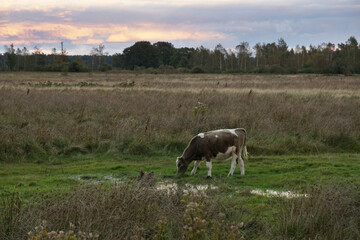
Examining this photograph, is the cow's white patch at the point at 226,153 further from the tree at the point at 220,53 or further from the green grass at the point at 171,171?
the tree at the point at 220,53

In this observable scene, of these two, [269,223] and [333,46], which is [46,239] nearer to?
[269,223]

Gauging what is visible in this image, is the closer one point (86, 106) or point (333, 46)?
point (86, 106)

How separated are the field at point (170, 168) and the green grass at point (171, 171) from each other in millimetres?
35

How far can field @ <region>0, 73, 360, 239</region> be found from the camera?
21.4ft

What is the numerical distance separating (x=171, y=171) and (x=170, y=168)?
41cm

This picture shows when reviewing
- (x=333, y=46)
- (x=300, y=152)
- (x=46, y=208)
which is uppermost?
(x=333, y=46)

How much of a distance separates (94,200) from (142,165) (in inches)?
276

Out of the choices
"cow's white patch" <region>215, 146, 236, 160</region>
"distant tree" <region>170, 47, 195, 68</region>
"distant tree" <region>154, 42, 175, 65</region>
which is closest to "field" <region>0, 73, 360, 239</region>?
"cow's white patch" <region>215, 146, 236, 160</region>

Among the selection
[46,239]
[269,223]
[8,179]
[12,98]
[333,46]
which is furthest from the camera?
[333,46]

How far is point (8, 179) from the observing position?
11.8 metres

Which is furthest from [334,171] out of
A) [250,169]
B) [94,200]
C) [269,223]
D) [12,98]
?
[12,98]

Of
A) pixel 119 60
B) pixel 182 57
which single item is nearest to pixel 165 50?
pixel 119 60

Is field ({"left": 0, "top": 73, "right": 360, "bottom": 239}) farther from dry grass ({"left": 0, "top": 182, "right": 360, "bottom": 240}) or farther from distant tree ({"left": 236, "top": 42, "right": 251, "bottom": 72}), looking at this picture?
distant tree ({"left": 236, "top": 42, "right": 251, "bottom": 72})

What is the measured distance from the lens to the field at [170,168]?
6.52 m
